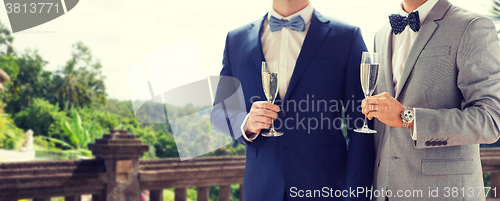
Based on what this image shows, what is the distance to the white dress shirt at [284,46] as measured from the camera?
162 centimetres

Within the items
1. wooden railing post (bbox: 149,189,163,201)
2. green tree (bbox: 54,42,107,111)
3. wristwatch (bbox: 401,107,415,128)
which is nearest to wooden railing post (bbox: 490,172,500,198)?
wristwatch (bbox: 401,107,415,128)

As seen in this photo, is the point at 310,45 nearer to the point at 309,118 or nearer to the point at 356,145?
the point at 309,118

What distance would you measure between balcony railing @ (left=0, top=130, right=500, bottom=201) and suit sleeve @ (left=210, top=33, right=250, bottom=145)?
4.36 ft

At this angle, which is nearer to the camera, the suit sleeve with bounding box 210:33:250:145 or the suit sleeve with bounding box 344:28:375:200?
the suit sleeve with bounding box 344:28:375:200

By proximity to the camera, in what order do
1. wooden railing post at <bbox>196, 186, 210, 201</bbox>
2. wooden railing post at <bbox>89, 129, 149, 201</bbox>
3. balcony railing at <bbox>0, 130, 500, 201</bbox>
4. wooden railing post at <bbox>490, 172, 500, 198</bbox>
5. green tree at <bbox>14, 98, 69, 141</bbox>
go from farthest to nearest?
green tree at <bbox>14, 98, 69, 141</bbox> → wooden railing post at <bbox>490, 172, 500, 198</bbox> → wooden railing post at <bbox>196, 186, 210, 201</bbox> → wooden railing post at <bbox>89, 129, 149, 201</bbox> → balcony railing at <bbox>0, 130, 500, 201</bbox>

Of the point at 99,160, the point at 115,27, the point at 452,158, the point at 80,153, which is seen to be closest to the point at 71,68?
the point at 115,27

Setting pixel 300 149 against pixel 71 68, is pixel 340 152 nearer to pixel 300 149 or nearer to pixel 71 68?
pixel 300 149

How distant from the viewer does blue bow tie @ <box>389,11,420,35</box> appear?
5.22ft

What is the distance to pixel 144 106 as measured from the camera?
2.35 meters

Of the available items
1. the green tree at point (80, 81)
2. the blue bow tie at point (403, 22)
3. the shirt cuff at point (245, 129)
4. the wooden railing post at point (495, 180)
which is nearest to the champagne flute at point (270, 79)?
the shirt cuff at point (245, 129)

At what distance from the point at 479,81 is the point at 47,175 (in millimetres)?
2548

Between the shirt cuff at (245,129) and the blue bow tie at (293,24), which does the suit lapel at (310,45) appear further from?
the shirt cuff at (245,129)

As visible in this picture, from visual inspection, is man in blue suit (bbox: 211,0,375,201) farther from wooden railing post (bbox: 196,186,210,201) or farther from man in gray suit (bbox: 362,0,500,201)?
wooden railing post (bbox: 196,186,210,201)

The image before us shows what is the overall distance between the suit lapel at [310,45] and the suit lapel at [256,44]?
6.3 inches
